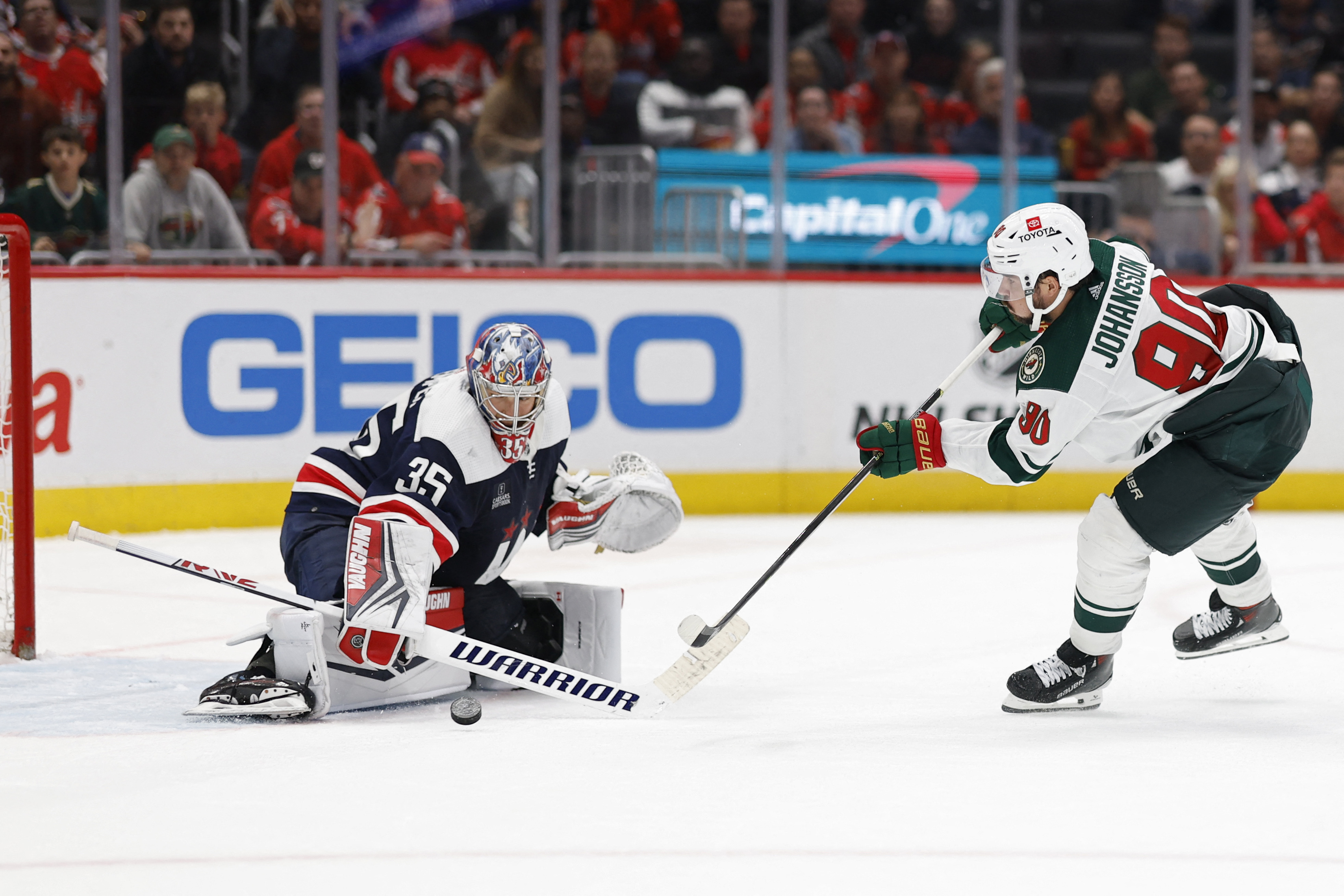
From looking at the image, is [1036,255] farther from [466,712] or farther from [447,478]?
[466,712]

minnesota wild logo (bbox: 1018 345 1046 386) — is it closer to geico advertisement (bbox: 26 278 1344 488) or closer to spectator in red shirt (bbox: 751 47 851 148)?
geico advertisement (bbox: 26 278 1344 488)

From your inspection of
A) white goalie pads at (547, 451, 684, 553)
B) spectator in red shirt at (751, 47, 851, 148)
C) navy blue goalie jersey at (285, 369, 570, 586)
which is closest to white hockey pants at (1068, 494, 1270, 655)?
white goalie pads at (547, 451, 684, 553)

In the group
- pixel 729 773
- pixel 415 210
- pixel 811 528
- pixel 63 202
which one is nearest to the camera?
pixel 729 773

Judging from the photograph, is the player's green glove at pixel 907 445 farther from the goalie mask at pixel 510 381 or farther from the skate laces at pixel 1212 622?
the skate laces at pixel 1212 622

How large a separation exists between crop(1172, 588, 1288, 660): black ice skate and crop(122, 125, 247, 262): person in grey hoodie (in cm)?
416

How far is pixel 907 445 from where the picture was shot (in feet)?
10.7

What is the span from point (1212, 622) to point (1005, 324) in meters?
0.95

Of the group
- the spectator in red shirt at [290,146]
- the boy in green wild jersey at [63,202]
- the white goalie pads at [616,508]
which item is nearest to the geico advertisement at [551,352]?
the boy in green wild jersey at [63,202]

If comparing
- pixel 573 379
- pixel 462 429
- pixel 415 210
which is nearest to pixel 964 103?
pixel 573 379

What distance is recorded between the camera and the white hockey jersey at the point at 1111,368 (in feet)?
10.4

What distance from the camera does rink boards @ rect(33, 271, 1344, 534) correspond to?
6152 millimetres

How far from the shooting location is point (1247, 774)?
2.81 m

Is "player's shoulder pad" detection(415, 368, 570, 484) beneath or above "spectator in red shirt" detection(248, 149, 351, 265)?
beneath

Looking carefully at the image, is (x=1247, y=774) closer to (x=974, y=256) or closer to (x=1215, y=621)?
(x=1215, y=621)
